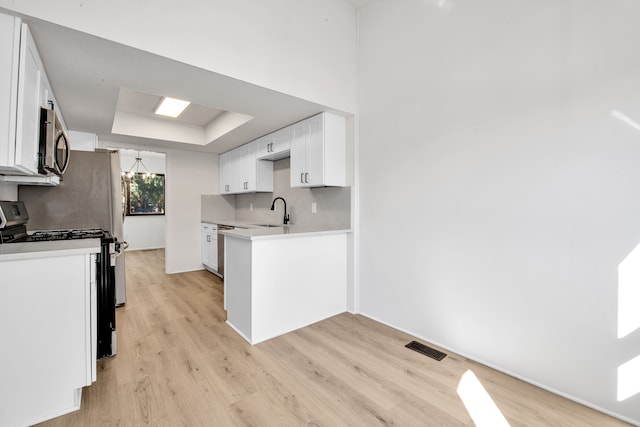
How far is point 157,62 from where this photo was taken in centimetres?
192

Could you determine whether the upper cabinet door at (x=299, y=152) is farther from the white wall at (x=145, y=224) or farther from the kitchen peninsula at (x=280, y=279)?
the white wall at (x=145, y=224)

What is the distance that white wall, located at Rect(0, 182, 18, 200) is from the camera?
2.35 metres

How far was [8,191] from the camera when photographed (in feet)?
8.26

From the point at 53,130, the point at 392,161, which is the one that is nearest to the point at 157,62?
the point at 53,130

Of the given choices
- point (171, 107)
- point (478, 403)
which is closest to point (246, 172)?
point (171, 107)

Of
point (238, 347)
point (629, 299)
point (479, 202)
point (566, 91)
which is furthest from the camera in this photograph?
point (238, 347)

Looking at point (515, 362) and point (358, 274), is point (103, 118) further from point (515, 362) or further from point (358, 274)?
point (515, 362)

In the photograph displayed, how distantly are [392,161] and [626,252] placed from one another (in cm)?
166

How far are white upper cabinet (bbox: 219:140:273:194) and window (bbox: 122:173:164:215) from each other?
3413 mm

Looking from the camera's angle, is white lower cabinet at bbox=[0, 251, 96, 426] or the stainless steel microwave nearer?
white lower cabinet at bbox=[0, 251, 96, 426]

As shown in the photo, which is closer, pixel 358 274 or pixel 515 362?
pixel 515 362

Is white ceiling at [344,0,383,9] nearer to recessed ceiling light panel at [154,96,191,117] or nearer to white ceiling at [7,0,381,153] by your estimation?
white ceiling at [7,0,381,153]

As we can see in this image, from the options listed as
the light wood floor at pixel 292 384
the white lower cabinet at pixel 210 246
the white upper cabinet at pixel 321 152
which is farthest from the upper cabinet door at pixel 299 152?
the white lower cabinet at pixel 210 246

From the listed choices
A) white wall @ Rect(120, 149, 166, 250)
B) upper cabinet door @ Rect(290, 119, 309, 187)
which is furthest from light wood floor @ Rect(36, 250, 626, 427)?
white wall @ Rect(120, 149, 166, 250)
